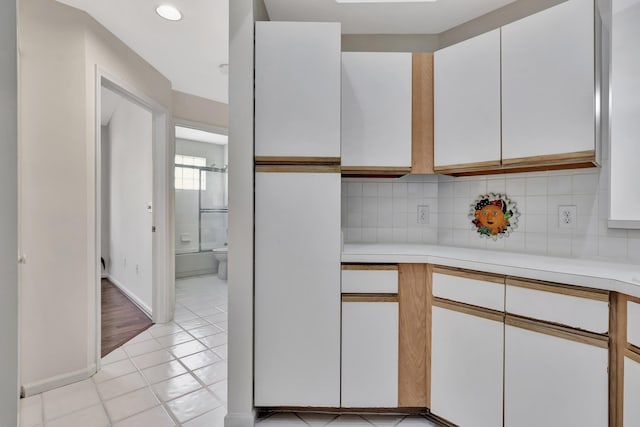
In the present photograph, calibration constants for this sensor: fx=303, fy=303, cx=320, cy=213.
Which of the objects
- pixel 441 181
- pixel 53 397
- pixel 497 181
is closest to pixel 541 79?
pixel 497 181

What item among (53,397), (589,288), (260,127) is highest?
(260,127)

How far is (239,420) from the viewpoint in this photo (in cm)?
158

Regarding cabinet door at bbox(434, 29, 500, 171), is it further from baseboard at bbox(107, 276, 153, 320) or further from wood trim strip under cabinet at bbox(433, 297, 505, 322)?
baseboard at bbox(107, 276, 153, 320)

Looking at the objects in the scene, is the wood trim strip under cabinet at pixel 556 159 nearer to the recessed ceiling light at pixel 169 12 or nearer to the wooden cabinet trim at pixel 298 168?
the wooden cabinet trim at pixel 298 168

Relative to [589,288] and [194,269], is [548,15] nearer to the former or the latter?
[589,288]

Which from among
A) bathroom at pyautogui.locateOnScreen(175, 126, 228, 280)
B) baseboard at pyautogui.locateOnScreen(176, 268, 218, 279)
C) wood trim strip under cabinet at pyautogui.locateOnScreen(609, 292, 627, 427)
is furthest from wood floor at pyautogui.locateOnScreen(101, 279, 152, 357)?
wood trim strip under cabinet at pyautogui.locateOnScreen(609, 292, 627, 427)

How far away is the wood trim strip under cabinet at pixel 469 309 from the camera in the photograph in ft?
4.59

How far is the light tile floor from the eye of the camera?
1648 millimetres

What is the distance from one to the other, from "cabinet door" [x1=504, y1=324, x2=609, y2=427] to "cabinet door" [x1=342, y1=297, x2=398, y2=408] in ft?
1.71

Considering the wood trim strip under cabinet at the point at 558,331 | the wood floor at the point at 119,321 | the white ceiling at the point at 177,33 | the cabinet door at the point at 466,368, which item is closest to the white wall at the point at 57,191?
the white ceiling at the point at 177,33

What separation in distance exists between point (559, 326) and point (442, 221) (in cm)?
99

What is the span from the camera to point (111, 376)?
2090 millimetres

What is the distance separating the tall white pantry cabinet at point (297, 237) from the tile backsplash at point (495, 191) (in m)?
0.58

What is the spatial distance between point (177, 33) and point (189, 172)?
135 inches
